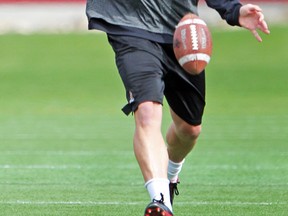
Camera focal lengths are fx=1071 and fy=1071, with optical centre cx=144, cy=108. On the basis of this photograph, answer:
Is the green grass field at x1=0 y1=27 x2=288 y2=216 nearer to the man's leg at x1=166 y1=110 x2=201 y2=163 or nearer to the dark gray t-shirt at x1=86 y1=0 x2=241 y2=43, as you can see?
the man's leg at x1=166 y1=110 x2=201 y2=163

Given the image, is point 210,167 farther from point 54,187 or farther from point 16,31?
point 16,31

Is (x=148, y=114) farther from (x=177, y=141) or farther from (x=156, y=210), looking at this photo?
(x=177, y=141)

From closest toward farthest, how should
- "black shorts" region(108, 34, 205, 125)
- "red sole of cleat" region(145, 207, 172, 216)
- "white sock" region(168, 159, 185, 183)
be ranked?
"red sole of cleat" region(145, 207, 172, 216) < "black shorts" region(108, 34, 205, 125) < "white sock" region(168, 159, 185, 183)

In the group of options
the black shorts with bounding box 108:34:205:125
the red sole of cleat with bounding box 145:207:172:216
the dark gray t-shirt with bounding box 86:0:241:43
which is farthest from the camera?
the dark gray t-shirt with bounding box 86:0:241:43

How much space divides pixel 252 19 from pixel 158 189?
144 cm

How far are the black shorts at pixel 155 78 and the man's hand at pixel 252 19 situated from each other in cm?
54

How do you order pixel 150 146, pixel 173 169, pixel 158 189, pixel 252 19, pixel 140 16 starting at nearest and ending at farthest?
pixel 158 189
pixel 150 146
pixel 252 19
pixel 140 16
pixel 173 169

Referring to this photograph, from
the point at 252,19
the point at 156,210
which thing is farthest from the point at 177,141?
the point at 156,210

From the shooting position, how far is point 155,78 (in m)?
7.00

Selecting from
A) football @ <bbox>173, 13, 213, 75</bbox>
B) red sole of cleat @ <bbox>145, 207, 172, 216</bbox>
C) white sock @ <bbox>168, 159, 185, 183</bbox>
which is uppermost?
football @ <bbox>173, 13, 213, 75</bbox>

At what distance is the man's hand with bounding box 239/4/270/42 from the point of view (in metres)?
7.17

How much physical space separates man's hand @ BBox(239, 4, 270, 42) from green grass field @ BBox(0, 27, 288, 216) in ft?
4.66

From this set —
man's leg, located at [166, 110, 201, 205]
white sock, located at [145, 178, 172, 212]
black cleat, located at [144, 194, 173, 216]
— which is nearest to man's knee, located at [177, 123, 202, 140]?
man's leg, located at [166, 110, 201, 205]

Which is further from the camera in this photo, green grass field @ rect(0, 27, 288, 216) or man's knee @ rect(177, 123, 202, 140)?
green grass field @ rect(0, 27, 288, 216)
